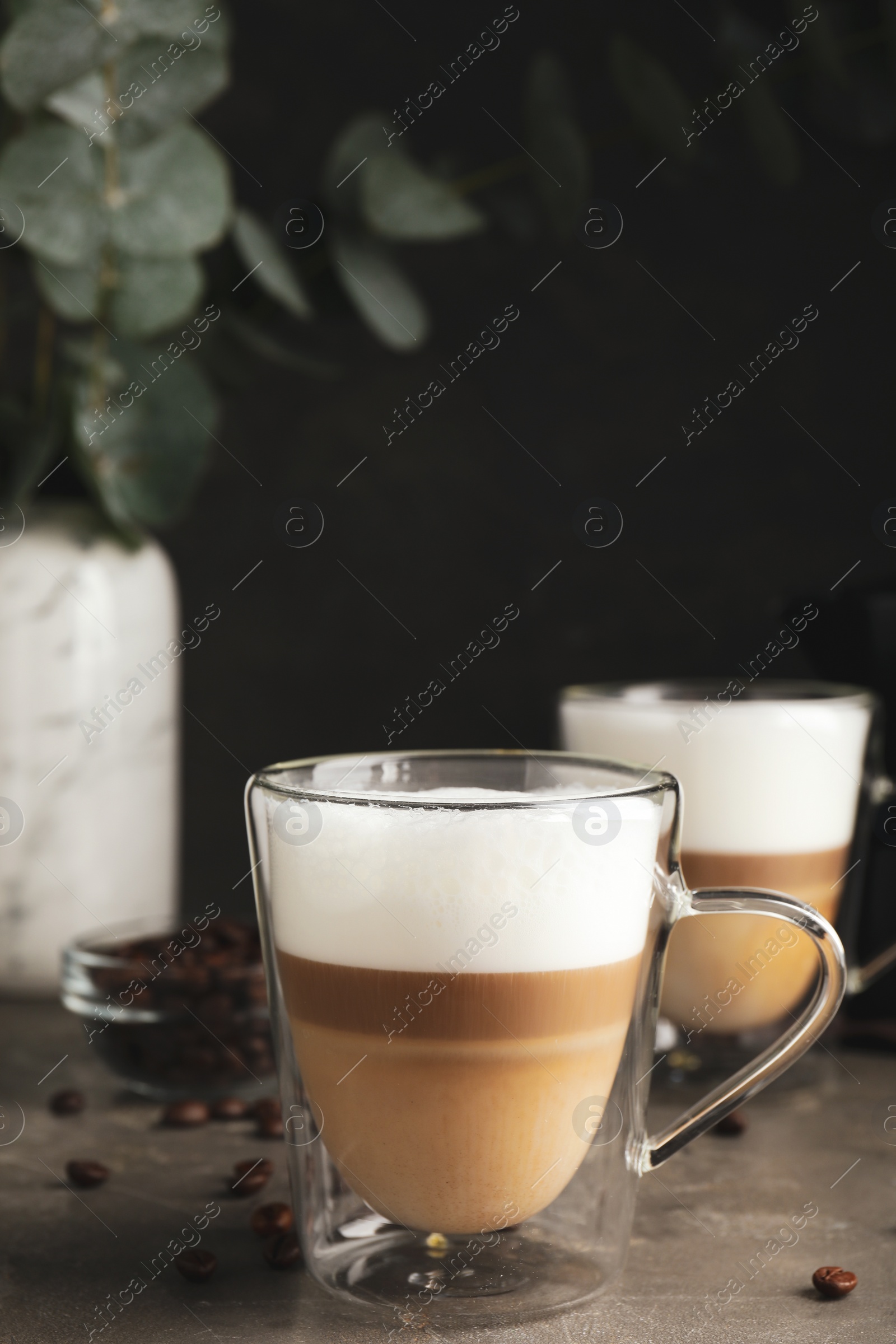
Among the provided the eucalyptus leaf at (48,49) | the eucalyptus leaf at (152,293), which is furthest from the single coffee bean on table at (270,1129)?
the eucalyptus leaf at (48,49)

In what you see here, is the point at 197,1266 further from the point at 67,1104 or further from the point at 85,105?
the point at 85,105

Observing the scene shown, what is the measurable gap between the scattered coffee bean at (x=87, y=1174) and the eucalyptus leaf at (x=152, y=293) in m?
0.73

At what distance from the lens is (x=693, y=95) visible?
1512mm

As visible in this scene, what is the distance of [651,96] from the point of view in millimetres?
1331

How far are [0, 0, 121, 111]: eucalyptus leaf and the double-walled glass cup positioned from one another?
68cm

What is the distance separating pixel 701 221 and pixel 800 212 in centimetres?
11

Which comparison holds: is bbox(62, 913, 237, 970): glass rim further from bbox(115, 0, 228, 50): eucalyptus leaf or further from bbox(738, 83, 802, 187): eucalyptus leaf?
bbox(738, 83, 802, 187): eucalyptus leaf

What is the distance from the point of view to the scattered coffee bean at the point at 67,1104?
1.02 meters

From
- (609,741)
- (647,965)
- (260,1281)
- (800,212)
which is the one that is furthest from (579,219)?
(260,1281)

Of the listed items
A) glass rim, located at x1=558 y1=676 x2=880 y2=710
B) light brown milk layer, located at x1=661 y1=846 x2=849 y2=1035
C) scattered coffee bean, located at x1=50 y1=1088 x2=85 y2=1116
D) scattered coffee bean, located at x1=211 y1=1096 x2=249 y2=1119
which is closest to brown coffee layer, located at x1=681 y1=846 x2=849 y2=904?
light brown milk layer, located at x1=661 y1=846 x2=849 y2=1035

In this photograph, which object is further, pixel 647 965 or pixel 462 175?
pixel 462 175

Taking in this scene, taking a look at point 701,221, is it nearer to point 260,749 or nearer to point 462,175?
point 462,175

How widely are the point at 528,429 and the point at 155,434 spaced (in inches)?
17.5

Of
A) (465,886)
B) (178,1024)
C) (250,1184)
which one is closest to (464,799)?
(465,886)
